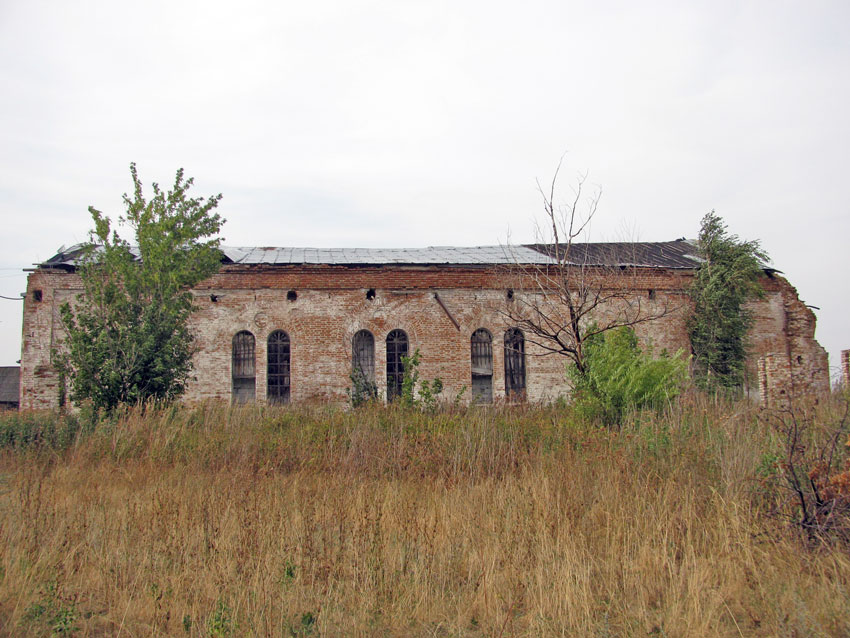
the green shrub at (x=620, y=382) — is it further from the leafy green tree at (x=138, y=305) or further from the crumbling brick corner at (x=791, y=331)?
the crumbling brick corner at (x=791, y=331)

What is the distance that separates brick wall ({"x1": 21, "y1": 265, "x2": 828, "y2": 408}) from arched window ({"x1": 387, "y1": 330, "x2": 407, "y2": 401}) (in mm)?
227

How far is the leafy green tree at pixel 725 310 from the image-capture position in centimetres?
1756

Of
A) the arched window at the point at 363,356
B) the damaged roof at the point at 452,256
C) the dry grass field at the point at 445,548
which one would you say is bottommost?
the dry grass field at the point at 445,548

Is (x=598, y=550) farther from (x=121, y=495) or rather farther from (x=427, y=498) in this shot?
(x=121, y=495)

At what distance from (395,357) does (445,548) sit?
40.8ft

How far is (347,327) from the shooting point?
17.0 m

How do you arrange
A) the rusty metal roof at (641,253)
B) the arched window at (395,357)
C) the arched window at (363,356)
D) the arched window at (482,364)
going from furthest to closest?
the rusty metal roof at (641,253)
the arched window at (482,364)
the arched window at (395,357)
the arched window at (363,356)

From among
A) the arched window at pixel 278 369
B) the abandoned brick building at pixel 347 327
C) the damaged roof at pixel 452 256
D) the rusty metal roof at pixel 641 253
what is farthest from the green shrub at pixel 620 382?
the arched window at pixel 278 369

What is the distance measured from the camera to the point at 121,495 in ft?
20.8

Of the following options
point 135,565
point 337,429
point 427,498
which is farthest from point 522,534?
point 337,429

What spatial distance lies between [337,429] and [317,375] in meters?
7.38

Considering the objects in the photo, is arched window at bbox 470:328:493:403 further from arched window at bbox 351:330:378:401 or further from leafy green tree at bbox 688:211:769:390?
leafy green tree at bbox 688:211:769:390

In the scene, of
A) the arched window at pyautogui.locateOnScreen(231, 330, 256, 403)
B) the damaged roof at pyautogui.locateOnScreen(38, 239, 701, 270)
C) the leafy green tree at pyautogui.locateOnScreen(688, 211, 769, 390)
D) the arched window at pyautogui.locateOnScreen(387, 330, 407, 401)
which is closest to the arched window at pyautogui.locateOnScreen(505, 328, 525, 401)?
the damaged roof at pyautogui.locateOnScreen(38, 239, 701, 270)

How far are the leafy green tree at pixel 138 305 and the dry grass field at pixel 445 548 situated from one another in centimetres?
391
